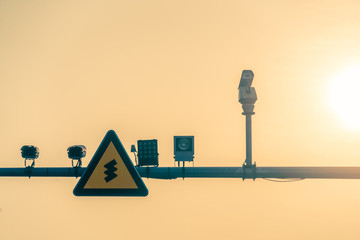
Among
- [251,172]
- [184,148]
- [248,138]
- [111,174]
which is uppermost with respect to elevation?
[248,138]

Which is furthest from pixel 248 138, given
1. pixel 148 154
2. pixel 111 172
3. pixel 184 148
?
pixel 111 172

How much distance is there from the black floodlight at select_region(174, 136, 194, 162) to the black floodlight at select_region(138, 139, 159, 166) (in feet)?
1.06

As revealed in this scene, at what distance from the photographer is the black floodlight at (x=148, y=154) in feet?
17.5

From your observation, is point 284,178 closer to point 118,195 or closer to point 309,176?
point 309,176

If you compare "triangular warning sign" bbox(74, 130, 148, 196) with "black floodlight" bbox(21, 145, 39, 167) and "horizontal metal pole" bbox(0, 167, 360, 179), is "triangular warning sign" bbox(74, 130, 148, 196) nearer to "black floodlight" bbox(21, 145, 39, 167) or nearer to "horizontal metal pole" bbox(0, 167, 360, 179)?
"horizontal metal pole" bbox(0, 167, 360, 179)

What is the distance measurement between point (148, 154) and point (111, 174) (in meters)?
1.39

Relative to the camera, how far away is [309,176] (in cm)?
470

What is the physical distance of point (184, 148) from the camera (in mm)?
5375

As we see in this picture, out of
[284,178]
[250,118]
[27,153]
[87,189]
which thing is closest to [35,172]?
[27,153]

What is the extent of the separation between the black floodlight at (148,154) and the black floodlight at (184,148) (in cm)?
32

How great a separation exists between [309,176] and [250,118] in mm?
1063

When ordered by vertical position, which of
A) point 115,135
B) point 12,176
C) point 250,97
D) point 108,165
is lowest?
point 12,176

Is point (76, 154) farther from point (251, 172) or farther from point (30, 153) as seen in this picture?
point (251, 172)

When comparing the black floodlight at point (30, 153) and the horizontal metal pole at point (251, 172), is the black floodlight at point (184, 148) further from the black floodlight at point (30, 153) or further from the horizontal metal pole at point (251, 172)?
the black floodlight at point (30, 153)
